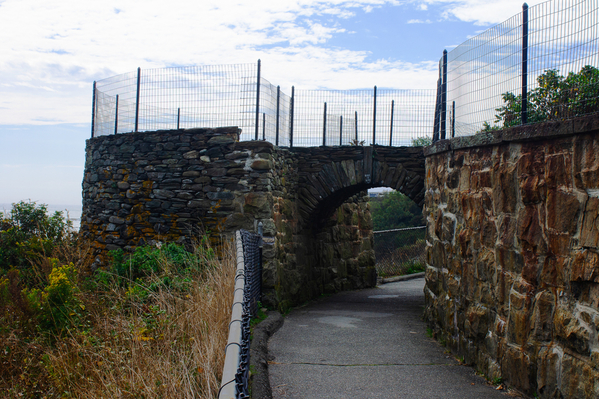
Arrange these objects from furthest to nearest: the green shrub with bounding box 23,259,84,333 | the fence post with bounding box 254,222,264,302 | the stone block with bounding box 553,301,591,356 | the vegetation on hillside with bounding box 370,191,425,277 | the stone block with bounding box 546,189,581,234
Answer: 1. the vegetation on hillside with bounding box 370,191,425,277
2. the fence post with bounding box 254,222,264,302
3. the green shrub with bounding box 23,259,84,333
4. the stone block with bounding box 546,189,581,234
5. the stone block with bounding box 553,301,591,356

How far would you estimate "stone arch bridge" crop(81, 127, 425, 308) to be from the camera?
8.34 metres

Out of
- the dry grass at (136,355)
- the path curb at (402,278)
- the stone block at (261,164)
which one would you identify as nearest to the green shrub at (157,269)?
the dry grass at (136,355)

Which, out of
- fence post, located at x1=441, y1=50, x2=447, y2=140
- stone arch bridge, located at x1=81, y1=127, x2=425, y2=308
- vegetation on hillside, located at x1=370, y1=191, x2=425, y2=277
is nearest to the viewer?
fence post, located at x1=441, y1=50, x2=447, y2=140

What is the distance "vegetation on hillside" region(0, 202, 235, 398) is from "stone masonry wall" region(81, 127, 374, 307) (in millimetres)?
1035

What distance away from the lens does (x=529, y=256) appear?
3857 millimetres

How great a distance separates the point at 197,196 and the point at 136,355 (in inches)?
193

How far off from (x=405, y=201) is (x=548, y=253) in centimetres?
2977

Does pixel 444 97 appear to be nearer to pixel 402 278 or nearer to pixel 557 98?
pixel 557 98

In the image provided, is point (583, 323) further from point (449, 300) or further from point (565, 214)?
point (449, 300)

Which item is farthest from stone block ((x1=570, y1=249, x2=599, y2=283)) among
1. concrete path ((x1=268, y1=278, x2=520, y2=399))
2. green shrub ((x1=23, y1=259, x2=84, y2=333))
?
green shrub ((x1=23, y1=259, x2=84, y2=333))

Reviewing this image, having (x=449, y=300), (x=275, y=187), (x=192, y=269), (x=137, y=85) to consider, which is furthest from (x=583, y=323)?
(x=137, y=85)

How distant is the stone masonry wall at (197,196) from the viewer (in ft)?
27.2

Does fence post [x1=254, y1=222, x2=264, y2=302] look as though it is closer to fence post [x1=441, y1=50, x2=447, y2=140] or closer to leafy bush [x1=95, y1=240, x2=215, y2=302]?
leafy bush [x1=95, y1=240, x2=215, y2=302]

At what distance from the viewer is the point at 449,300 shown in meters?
5.72
